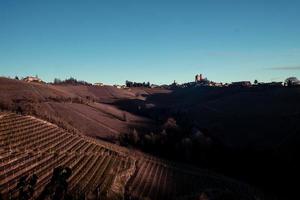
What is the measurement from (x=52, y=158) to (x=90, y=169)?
15.9ft

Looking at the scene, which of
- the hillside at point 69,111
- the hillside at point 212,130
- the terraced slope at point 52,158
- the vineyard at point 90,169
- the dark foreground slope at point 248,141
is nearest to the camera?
the terraced slope at point 52,158

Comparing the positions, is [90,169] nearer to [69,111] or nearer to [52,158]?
[52,158]

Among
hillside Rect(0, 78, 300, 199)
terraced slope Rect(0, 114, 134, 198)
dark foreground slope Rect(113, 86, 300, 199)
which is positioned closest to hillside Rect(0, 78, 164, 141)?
hillside Rect(0, 78, 300, 199)

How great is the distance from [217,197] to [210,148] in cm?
4110

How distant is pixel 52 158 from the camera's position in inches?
1882

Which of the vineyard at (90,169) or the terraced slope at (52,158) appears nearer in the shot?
the terraced slope at (52,158)

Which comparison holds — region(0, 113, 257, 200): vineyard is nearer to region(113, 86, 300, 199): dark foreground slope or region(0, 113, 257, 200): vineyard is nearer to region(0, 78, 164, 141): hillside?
region(113, 86, 300, 199): dark foreground slope

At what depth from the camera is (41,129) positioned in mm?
61438

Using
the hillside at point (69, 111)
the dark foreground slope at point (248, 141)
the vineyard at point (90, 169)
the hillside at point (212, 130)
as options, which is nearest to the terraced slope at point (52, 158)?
the vineyard at point (90, 169)

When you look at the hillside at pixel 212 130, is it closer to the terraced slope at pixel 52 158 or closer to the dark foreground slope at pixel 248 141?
the dark foreground slope at pixel 248 141

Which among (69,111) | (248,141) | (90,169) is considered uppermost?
(69,111)

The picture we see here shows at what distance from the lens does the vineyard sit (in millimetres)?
39591

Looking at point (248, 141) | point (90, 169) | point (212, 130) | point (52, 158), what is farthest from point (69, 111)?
point (90, 169)

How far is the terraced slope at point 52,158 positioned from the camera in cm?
3856
